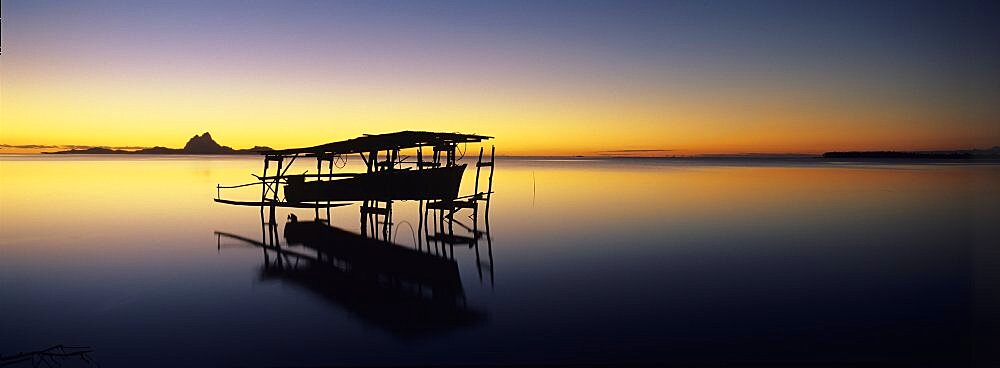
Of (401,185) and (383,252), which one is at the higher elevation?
(401,185)

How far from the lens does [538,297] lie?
1114 cm

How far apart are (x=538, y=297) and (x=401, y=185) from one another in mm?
11409

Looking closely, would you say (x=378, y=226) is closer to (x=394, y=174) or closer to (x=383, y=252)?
(x=394, y=174)

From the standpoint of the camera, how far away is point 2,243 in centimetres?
1823

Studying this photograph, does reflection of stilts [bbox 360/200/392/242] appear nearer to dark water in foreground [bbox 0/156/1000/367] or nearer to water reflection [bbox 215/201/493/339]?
water reflection [bbox 215/201/493/339]

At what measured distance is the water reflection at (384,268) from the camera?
977 cm

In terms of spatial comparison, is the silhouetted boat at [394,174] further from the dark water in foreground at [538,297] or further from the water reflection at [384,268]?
the dark water in foreground at [538,297]

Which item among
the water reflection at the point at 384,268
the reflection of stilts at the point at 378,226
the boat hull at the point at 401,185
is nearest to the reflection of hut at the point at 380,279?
the water reflection at the point at 384,268

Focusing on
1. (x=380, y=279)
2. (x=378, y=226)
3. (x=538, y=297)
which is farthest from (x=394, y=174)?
(x=538, y=297)

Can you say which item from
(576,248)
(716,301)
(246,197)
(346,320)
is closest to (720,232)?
(576,248)

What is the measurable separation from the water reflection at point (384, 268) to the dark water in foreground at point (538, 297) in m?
0.09

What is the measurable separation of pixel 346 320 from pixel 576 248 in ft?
29.4

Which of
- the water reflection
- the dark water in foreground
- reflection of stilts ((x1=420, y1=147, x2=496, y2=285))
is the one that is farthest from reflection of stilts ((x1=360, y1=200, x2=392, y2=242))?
→ reflection of stilts ((x1=420, y1=147, x2=496, y2=285))

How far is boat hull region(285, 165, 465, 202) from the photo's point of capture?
69.7 feet
